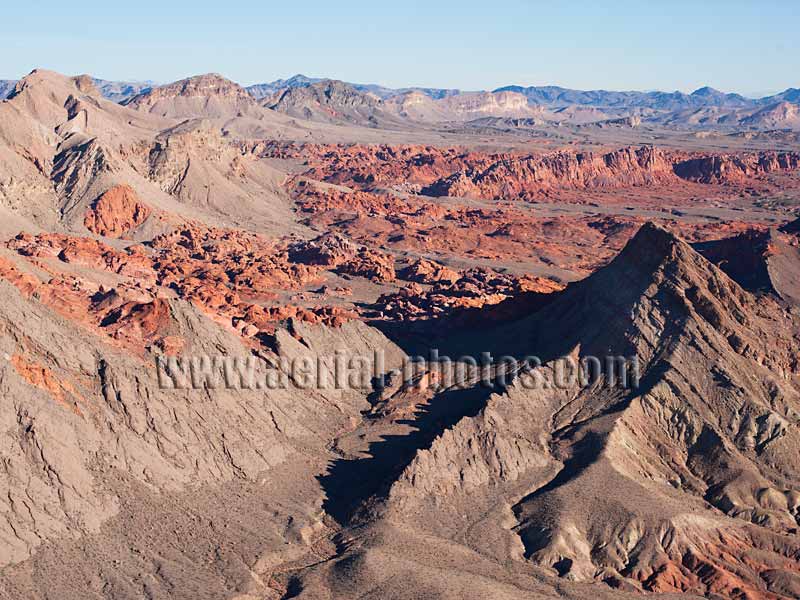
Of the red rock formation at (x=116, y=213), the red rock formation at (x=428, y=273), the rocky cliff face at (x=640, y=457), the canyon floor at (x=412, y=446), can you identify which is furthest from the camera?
the red rock formation at (x=116, y=213)

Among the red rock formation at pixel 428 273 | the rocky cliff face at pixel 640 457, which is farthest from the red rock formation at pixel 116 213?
the rocky cliff face at pixel 640 457

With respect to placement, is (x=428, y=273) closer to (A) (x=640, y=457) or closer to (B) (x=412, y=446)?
(B) (x=412, y=446)

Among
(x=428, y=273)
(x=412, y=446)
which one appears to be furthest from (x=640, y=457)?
(x=428, y=273)

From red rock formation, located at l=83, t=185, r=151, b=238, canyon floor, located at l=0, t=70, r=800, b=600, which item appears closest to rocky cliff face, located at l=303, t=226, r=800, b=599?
canyon floor, located at l=0, t=70, r=800, b=600

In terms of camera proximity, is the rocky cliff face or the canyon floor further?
the rocky cliff face

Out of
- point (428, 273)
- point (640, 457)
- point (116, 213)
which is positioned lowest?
point (640, 457)

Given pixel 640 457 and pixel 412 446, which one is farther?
pixel 412 446

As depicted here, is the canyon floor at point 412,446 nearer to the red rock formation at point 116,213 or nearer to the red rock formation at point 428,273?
the red rock formation at point 428,273

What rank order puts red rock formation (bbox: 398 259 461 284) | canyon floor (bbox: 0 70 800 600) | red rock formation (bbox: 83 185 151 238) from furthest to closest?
red rock formation (bbox: 83 185 151 238), red rock formation (bbox: 398 259 461 284), canyon floor (bbox: 0 70 800 600)

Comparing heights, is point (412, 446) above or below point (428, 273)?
below

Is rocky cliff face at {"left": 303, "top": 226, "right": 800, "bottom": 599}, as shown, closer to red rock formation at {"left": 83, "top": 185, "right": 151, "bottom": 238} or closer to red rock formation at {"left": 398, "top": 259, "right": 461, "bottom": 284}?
red rock formation at {"left": 398, "top": 259, "right": 461, "bottom": 284}
